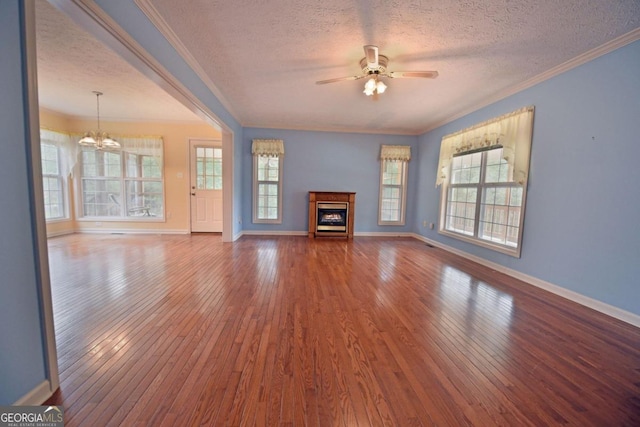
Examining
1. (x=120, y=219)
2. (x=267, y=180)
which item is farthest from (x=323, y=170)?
(x=120, y=219)

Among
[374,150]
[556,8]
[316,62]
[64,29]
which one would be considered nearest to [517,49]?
[556,8]

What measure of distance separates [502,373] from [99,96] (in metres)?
6.31

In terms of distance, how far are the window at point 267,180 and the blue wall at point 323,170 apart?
4.7 inches

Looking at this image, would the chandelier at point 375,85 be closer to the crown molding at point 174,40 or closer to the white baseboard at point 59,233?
the crown molding at point 174,40

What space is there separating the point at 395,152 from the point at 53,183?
7477 mm

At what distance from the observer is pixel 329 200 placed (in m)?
5.45

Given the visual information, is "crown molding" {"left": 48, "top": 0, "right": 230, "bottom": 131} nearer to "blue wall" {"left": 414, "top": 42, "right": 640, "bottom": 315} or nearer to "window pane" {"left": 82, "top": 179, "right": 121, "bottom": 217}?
"blue wall" {"left": 414, "top": 42, "right": 640, "bottom": 315}

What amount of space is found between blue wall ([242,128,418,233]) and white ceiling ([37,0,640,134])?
146 centimetres

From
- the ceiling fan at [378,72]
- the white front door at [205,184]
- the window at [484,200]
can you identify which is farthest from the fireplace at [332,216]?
the ceiling fan at [378,72]

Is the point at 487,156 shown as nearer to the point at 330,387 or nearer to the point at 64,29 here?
the point at 330,387

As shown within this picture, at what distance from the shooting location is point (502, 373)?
146cm

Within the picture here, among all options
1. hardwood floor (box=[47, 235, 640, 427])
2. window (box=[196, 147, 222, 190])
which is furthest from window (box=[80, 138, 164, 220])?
hardwood floor (box=[47, 235, 640, 427])

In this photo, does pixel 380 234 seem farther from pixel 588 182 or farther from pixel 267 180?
pixel 588 182

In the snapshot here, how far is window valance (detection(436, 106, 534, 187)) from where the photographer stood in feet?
9.92
